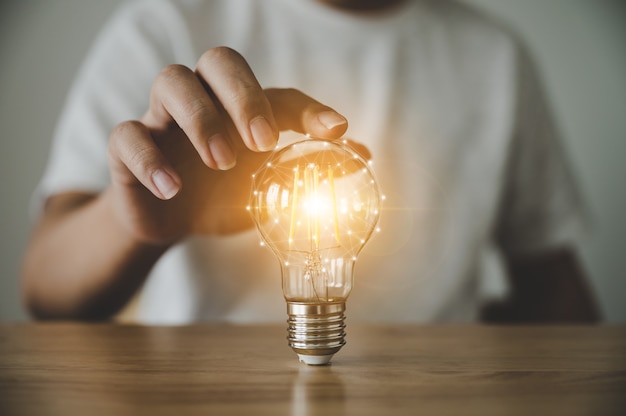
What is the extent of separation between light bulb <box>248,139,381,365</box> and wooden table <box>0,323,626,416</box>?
0.07m

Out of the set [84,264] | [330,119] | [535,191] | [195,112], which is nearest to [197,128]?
[195,112]

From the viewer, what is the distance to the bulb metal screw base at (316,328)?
1.67 feet

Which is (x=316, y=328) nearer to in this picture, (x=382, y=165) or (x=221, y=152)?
(x=221, y=152)

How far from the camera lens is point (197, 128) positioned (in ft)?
1.81

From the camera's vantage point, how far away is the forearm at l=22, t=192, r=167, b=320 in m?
0.86

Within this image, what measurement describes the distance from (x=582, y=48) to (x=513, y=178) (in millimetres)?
629

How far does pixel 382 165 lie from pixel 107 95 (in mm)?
608

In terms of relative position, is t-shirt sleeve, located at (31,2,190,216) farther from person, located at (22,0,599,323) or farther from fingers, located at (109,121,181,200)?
fingers, located at (109,121,181,200)

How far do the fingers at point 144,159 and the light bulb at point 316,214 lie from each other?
0.08 meters

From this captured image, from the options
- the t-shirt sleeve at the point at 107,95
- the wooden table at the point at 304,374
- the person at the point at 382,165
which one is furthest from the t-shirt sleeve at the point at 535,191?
the t-shirt sleeve at the point at 107,95

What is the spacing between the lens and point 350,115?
1.27 metres

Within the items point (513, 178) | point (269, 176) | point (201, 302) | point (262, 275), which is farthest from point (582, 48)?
point (269, 176)

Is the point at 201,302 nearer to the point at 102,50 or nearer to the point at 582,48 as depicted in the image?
the point at 102,50

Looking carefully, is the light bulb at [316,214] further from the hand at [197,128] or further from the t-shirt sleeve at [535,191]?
the t-shirt sleeve at [535,191]
